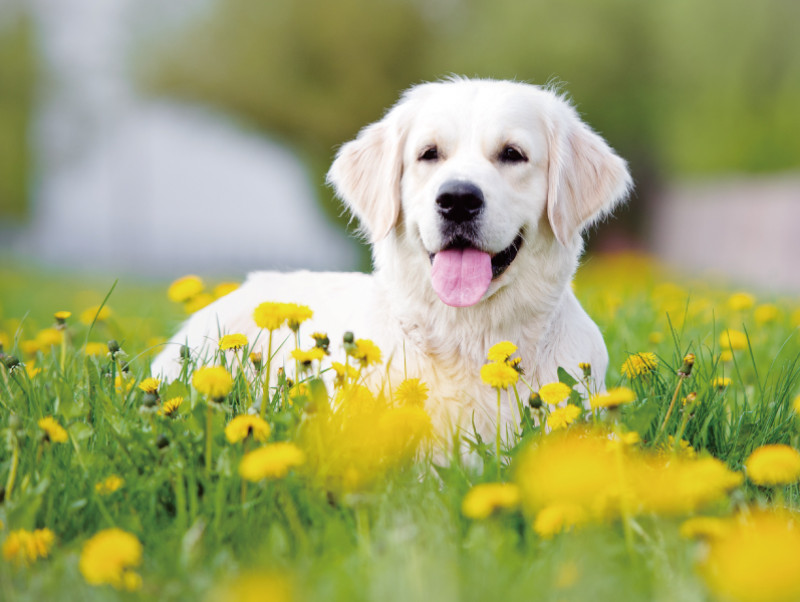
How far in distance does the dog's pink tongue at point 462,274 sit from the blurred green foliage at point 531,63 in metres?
13.0

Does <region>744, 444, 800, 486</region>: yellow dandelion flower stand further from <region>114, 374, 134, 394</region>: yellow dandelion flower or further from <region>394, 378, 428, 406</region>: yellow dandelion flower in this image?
<region>114, 374, 134, 394</region>: yellow dandelion flower

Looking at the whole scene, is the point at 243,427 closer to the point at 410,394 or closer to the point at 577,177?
the point at 410,394

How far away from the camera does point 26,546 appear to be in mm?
1655

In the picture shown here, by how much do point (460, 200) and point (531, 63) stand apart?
1412cm

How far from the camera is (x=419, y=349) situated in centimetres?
292

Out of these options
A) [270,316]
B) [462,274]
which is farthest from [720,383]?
[270,316]

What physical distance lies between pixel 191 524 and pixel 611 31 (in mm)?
16036

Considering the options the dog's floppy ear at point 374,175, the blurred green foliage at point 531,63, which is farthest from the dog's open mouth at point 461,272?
the blurred green foliage at point 531,63

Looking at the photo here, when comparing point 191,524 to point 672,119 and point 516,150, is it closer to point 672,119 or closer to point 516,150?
point 516,150

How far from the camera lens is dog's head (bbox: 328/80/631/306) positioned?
2787 millimetres

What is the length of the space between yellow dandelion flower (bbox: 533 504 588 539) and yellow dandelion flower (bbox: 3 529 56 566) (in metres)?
1.04

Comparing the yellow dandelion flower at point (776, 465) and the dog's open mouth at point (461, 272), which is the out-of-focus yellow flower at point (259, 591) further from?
the dog's open mouth at point (461, 272)

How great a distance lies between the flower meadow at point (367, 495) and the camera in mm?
1453

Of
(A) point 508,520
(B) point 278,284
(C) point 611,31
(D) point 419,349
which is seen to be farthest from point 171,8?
(A) point 508,520
